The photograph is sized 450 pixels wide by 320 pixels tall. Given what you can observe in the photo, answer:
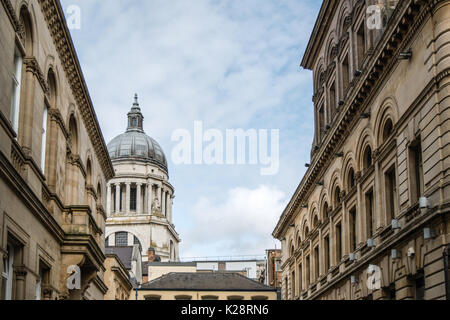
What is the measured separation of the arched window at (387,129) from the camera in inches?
1115

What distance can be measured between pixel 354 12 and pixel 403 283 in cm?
1492

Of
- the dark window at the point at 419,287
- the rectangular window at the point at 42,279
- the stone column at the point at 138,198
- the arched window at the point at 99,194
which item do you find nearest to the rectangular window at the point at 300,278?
the arched window at the point at 99,194

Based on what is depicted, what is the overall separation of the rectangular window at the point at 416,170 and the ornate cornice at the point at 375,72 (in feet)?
10.7

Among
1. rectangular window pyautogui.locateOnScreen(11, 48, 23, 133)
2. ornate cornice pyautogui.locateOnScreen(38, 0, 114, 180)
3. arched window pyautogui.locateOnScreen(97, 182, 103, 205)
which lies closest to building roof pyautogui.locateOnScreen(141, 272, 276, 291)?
arched window pyautogui.locateOnScreen(97, 182, 103, 205)

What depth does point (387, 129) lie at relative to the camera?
28734 mm

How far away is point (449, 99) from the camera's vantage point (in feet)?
70.1

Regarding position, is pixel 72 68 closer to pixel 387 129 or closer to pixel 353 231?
pixel 387 129

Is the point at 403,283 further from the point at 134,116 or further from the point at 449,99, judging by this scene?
the point at 134,116

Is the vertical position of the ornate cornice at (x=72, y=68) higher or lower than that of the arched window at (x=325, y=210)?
higher

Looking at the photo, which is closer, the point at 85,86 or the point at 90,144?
the point at 85,86

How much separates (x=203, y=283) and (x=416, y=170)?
200 ft

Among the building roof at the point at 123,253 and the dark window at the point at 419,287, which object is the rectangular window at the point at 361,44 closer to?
the dark window at the point at 419,287
